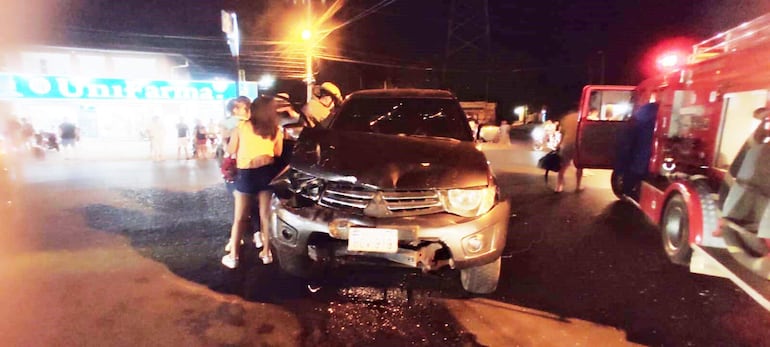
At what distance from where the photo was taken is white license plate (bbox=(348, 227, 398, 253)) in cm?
351

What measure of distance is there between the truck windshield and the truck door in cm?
424

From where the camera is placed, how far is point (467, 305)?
13.1 feet

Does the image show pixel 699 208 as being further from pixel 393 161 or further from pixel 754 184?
pixel 393 161

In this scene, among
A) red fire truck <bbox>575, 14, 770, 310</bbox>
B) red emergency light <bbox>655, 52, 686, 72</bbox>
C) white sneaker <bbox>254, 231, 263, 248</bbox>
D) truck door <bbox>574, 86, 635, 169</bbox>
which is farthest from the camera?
truck door <bbox>574, 86, 635, 169</bbox>

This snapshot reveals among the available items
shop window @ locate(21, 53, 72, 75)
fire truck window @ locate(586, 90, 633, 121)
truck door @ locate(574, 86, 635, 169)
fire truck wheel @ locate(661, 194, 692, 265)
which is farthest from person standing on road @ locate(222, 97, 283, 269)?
shop window @ locate(21, 53, 72, 75)

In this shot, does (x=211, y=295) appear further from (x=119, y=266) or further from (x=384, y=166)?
(x=384, y=166)

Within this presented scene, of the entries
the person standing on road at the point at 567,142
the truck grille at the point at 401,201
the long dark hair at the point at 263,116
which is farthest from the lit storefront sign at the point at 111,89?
the truck grille at the point at 401,201

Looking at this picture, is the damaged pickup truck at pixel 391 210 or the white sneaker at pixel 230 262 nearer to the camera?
the damaged pickup truck at pixel 391 210

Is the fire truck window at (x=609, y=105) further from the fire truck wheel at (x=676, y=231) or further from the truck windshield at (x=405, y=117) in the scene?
the truck windshield at (x=405, y=117)

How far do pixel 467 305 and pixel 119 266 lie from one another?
344 cm

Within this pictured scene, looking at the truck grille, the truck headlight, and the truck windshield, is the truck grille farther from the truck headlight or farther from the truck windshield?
the truck windshield

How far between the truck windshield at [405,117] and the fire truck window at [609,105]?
449cm

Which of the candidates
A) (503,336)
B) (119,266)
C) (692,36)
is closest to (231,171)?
(119,266)

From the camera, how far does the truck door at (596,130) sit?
8266mm
